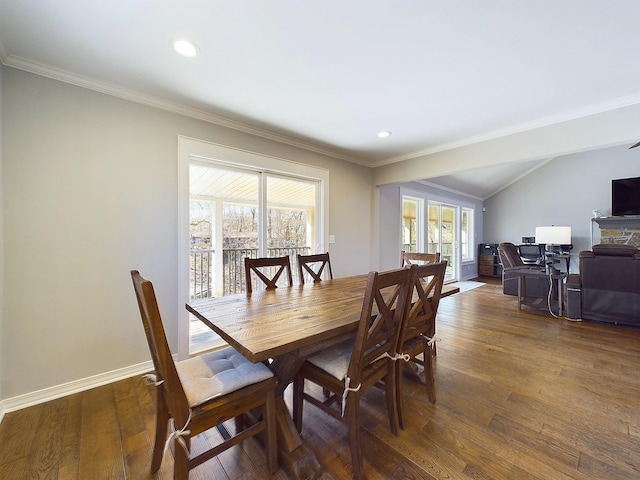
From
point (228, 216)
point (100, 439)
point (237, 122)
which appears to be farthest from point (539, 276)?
point (100, 439)

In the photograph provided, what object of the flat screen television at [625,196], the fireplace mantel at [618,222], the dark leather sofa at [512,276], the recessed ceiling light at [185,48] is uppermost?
the recessed ceiling light at [185,48]

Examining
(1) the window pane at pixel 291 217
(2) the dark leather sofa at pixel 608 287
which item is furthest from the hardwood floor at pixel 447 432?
(1) the window pane at pixel 291 217

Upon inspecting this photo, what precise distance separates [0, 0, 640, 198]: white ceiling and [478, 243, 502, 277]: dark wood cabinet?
5.61 meters

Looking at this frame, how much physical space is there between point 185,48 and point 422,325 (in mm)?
2444

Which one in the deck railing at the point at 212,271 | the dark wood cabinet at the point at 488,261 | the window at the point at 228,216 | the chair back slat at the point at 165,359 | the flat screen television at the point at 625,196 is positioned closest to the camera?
the chair back slat at the point at 165,359

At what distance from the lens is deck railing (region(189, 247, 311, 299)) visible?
2.76 metres

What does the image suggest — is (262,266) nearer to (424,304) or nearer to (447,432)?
(424,304)

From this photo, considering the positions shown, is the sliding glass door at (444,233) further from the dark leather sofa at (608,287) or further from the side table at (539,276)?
the dark leather sofa at (608,287)

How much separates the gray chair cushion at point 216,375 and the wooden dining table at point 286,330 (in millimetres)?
160

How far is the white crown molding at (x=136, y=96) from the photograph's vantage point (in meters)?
1.85

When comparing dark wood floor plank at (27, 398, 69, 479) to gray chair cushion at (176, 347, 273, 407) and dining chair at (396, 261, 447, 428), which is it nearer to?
gray chair cushion at (176, 347, 273, 407)

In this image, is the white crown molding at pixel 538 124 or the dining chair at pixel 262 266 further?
the white crown molding at pixel 538 124

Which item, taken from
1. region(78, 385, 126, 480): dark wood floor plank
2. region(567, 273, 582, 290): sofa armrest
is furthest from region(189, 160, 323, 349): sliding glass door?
region(567, 273, 582, 290): sofa armrest

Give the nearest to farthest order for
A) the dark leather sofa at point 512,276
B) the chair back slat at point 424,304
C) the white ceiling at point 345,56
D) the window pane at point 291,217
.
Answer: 1. the white ceiling at point 345,56
2. the chair back slat at point 424,304
3. the window pane at point 291,217
4. the dark leather sofa at point 512,276
